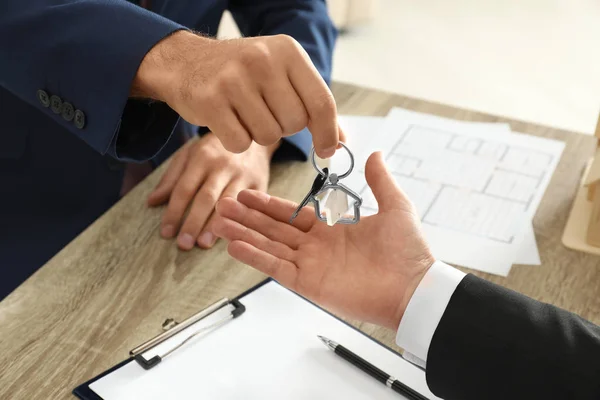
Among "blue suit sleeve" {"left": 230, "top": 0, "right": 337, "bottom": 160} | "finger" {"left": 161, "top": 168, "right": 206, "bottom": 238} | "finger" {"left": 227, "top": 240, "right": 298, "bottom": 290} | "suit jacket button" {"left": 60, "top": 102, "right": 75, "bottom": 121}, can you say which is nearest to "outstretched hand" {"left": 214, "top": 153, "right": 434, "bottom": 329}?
"finger" {"left": 227, "top": 240, "right": 298, "bottom": 290}

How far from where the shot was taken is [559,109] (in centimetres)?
344

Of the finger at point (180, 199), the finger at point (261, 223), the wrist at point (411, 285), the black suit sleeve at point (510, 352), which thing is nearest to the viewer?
the black suit sleeve at point (510, 352)

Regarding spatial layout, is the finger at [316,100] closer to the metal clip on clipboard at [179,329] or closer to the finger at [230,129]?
the finger at [230,129]

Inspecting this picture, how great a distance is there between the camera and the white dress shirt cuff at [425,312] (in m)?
0.91

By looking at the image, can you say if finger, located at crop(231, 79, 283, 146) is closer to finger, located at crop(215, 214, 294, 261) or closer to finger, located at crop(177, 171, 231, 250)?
finger, located at crop(215, 214, 294, 261)

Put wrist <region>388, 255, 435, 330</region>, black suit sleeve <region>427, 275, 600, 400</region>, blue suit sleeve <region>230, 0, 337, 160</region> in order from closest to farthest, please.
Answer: black suit sleeve <region>427, 275, 600, 400</region>, wrist <region>388, 255, 435, 330</region>, blue suit sleeve <region>230, 0, 337, 160</region>

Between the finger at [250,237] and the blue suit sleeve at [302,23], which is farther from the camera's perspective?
the blue suit sleeve at [302,23]

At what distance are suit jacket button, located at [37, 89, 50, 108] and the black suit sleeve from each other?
2.12 ft

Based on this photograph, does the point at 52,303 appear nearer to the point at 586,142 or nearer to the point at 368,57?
the point at 586,142

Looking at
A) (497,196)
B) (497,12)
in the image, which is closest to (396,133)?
(497,196)

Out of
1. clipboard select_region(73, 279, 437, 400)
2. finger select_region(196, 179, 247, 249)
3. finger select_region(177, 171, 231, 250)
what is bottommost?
finger select_region(196, 179, 247, 249)

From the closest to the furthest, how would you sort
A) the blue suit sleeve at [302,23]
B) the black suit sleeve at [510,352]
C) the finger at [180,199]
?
1. the black suit sleeve at [510,352]
2. the finger at [180,199]
3. the blue suit sleeve at [302,23]

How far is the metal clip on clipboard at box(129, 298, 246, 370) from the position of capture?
90 cm

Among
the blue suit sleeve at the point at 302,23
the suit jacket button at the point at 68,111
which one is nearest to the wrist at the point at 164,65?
the suit jacket button at the point at 68,111
